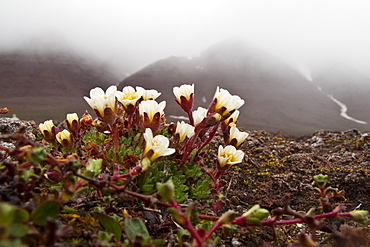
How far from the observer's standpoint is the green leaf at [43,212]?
1220 millimetres

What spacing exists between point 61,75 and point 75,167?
8061 centimetres

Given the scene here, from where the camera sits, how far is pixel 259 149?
4.02m

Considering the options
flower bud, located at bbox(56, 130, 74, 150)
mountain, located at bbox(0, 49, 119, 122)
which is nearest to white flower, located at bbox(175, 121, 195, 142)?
flower bud, located at bbox(56, 130, 74, 150)

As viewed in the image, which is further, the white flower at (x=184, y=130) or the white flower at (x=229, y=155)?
the white flower at (x=184, y=130)

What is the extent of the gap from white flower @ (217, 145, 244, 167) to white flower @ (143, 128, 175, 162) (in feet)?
1.68

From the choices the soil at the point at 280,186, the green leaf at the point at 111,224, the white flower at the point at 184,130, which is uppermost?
the white flower at the point at 184,130

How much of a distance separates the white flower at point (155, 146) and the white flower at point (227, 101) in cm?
61

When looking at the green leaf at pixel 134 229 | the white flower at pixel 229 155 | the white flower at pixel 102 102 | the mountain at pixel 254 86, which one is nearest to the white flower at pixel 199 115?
the white flower at pixel 229 155

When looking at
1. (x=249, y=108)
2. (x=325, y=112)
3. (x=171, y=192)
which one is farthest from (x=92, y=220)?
(x=325, y=112)

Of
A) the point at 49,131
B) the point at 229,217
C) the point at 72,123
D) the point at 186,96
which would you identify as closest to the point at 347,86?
the point at 186,96

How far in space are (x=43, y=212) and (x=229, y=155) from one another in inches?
55.7

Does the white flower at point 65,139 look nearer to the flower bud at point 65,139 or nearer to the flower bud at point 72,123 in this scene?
the flower bud at point 65,139

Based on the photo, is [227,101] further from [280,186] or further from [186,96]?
[280,186]

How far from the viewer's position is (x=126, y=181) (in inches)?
58.1
